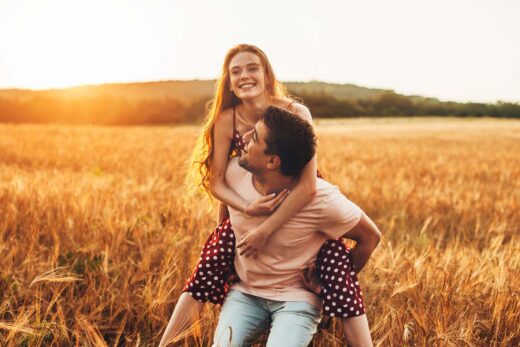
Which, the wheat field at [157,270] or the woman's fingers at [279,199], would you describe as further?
the wheat field at [157,270]

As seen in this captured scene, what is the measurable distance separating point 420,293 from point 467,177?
20.5ft

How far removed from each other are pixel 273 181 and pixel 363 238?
1.49 ft

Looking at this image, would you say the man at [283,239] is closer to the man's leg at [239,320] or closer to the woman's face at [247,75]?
the man's leg at [239,320]

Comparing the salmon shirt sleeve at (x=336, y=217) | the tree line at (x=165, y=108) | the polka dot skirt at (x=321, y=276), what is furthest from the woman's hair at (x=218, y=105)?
the tree line at (x=165, y=108)

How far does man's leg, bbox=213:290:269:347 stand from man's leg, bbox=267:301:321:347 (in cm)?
7

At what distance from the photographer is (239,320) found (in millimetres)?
1999

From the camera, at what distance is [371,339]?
2119 millimetres

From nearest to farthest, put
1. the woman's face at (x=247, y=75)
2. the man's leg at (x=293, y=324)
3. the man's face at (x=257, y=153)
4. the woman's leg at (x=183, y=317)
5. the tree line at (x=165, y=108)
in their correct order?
the man's leg at (x=293, y=324)
the man's face at (x=257, y=153)
the woman's leg at (x=183, y=317)
the woman's face at (x=247, y=75)
the tree line at (x=165, y=108)

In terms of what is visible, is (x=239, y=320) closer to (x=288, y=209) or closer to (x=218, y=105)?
(x=288, y=209)

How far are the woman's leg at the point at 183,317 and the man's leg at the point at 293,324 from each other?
328mm

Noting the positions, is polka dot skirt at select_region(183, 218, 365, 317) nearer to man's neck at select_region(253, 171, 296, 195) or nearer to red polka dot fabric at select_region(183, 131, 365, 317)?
red polka dot fabric at select_region(183, 131, 365, 317)

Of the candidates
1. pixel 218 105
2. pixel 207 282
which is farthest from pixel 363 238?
pixel 218 105

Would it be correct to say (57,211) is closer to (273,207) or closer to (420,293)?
(273,207)

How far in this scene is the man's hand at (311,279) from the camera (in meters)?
2.05
